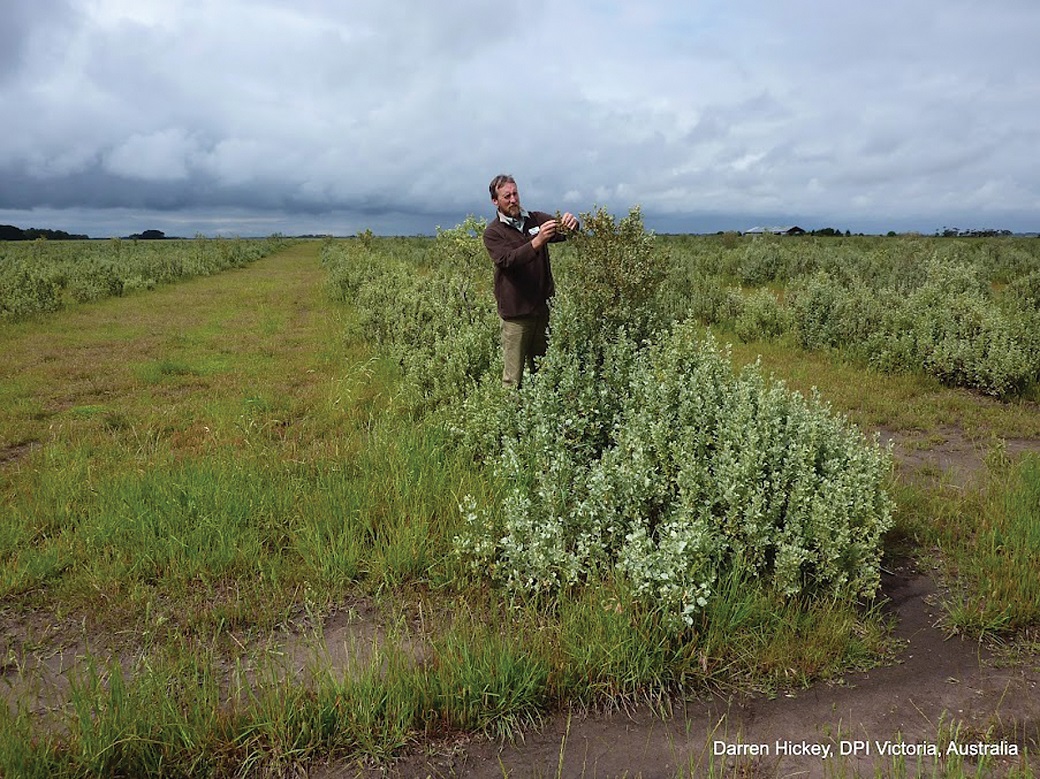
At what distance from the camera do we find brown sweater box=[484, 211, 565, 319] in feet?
21.3

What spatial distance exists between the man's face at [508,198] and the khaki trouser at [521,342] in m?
1.11

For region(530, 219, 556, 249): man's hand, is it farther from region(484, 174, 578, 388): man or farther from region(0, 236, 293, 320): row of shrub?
region(0, 236, 293, 320): row of shrub

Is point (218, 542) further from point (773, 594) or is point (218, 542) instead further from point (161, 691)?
point (773, 594)

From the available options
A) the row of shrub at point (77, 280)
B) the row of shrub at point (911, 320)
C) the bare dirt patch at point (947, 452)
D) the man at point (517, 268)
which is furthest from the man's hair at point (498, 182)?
the row of shrub at point (77, 280)

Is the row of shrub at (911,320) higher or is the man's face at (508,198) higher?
the man's face at (508,198)

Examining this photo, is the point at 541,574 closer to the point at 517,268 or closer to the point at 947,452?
the point at 517,268

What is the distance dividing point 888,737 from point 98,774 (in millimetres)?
3857

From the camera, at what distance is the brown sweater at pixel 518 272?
6.48 metres

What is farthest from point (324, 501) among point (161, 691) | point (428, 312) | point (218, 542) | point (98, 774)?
point (428, 312)

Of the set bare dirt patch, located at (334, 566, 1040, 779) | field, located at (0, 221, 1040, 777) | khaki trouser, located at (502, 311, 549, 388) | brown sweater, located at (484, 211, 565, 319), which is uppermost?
brown sweater, located at (484, 211, 565, 319)

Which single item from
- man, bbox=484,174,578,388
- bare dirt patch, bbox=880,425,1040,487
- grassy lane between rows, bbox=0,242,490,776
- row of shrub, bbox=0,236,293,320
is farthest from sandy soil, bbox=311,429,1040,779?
row of shrub, bbox=0,236,293,320

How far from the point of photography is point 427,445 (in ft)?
21.5

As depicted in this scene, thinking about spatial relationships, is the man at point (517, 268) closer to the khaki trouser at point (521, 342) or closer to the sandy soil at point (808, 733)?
the khaki trouser at point (521, 342)

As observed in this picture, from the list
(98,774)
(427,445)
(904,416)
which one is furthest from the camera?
(904,416)
